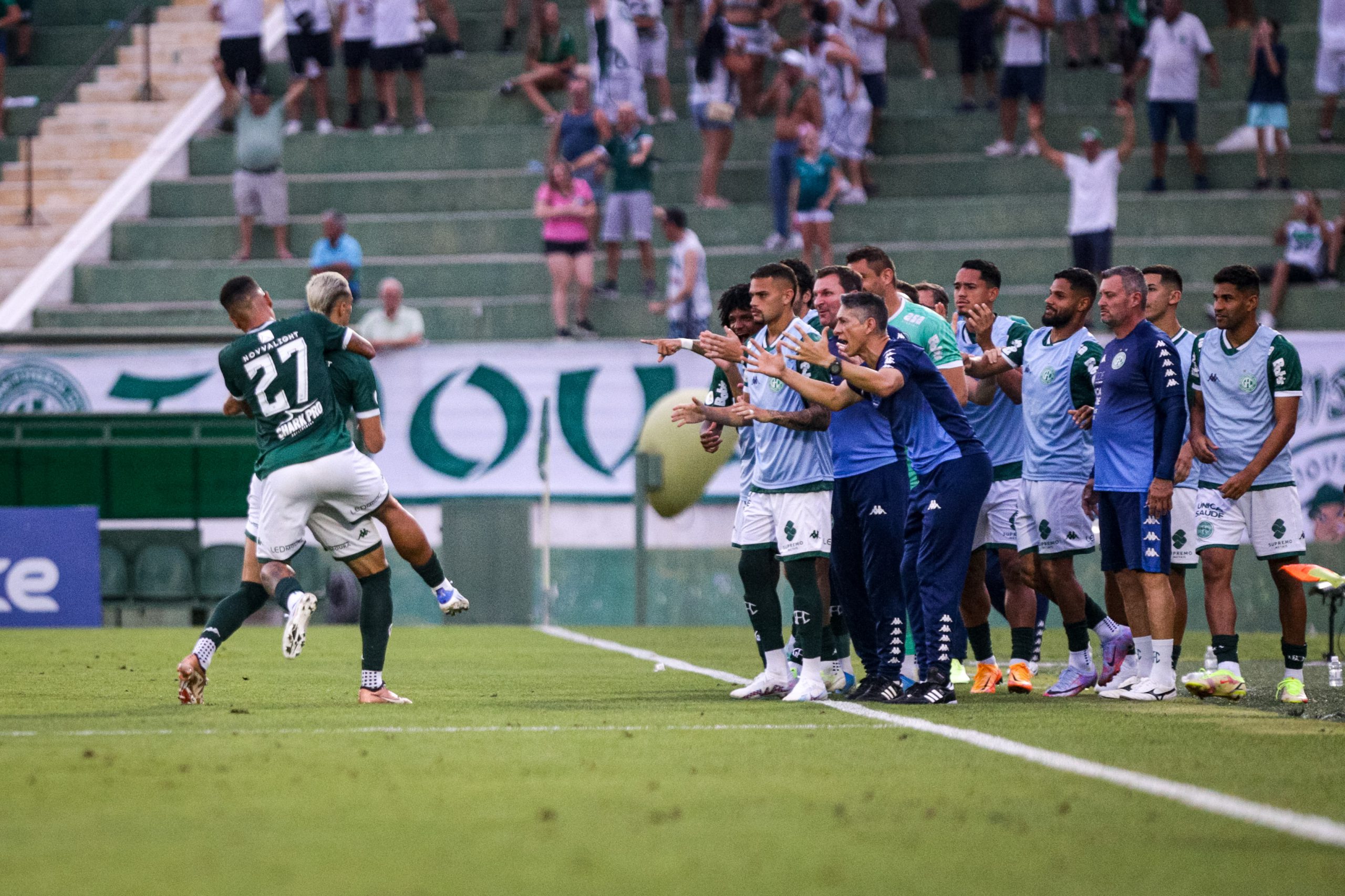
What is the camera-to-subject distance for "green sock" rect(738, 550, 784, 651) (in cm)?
975

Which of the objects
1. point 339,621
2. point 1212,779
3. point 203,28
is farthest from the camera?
point 203,28

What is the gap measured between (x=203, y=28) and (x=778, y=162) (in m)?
11.1

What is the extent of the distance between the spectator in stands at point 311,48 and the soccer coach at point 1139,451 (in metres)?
17.1

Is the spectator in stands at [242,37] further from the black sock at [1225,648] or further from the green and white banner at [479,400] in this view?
the black sock at [1225,648]

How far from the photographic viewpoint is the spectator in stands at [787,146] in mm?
21797

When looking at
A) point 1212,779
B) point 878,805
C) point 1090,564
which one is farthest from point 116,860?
point 1090,564

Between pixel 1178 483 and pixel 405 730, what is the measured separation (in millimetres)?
4756

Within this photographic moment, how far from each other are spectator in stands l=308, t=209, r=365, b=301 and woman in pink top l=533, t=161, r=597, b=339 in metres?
2.20

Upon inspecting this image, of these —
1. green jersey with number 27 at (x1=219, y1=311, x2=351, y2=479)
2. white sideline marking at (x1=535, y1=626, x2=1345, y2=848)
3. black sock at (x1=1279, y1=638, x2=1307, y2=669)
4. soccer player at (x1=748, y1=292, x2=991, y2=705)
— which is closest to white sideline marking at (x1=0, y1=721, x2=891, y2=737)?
white sideline marking at (x1=535, y1=626, x2=1345, y2=848)

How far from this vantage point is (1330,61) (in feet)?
75.6

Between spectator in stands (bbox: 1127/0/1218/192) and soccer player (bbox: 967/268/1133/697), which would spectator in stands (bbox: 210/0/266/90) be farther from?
soccer player (bbox: 967/268/1133/697)

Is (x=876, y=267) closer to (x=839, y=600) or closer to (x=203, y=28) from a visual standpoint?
(x=839, y=600)

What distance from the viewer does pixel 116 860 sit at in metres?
5.00

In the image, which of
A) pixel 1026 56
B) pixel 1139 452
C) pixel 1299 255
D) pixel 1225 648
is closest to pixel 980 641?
pixel 1225 648
